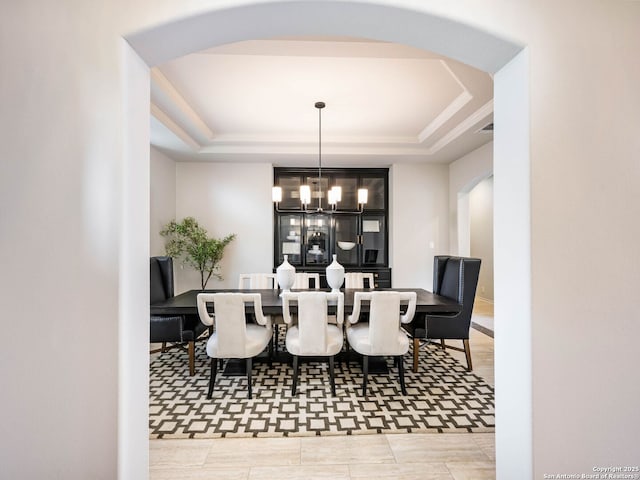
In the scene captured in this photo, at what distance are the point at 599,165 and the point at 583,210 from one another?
0.18 m

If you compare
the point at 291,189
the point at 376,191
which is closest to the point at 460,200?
the point at 376,191

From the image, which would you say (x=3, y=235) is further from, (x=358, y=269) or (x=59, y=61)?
(x=358, y=269)

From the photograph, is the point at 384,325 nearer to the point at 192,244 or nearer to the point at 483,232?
the point at 192,244

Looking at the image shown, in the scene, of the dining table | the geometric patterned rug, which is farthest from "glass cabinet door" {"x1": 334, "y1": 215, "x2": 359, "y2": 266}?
the geometric patterned rug

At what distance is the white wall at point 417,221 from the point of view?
5.48m

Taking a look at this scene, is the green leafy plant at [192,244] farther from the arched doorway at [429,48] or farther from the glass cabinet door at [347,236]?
the arched doorway at [429,48]

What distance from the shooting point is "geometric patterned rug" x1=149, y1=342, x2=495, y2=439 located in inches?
85.7

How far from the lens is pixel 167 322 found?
2949 mm

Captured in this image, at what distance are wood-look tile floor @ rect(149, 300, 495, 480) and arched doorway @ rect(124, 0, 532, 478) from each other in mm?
538

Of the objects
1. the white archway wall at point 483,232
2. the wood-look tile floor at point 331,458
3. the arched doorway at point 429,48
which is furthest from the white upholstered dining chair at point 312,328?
the white archway wall at point 483,232

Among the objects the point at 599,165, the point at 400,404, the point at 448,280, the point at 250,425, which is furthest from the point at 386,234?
the point at 599,165

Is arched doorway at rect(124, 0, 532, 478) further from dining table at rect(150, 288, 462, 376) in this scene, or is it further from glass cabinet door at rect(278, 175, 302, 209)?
glass cabinet door at rect(278, 175, 302, 209)

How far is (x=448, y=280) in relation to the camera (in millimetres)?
3443

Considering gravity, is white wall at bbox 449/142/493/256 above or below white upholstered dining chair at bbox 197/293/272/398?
above
